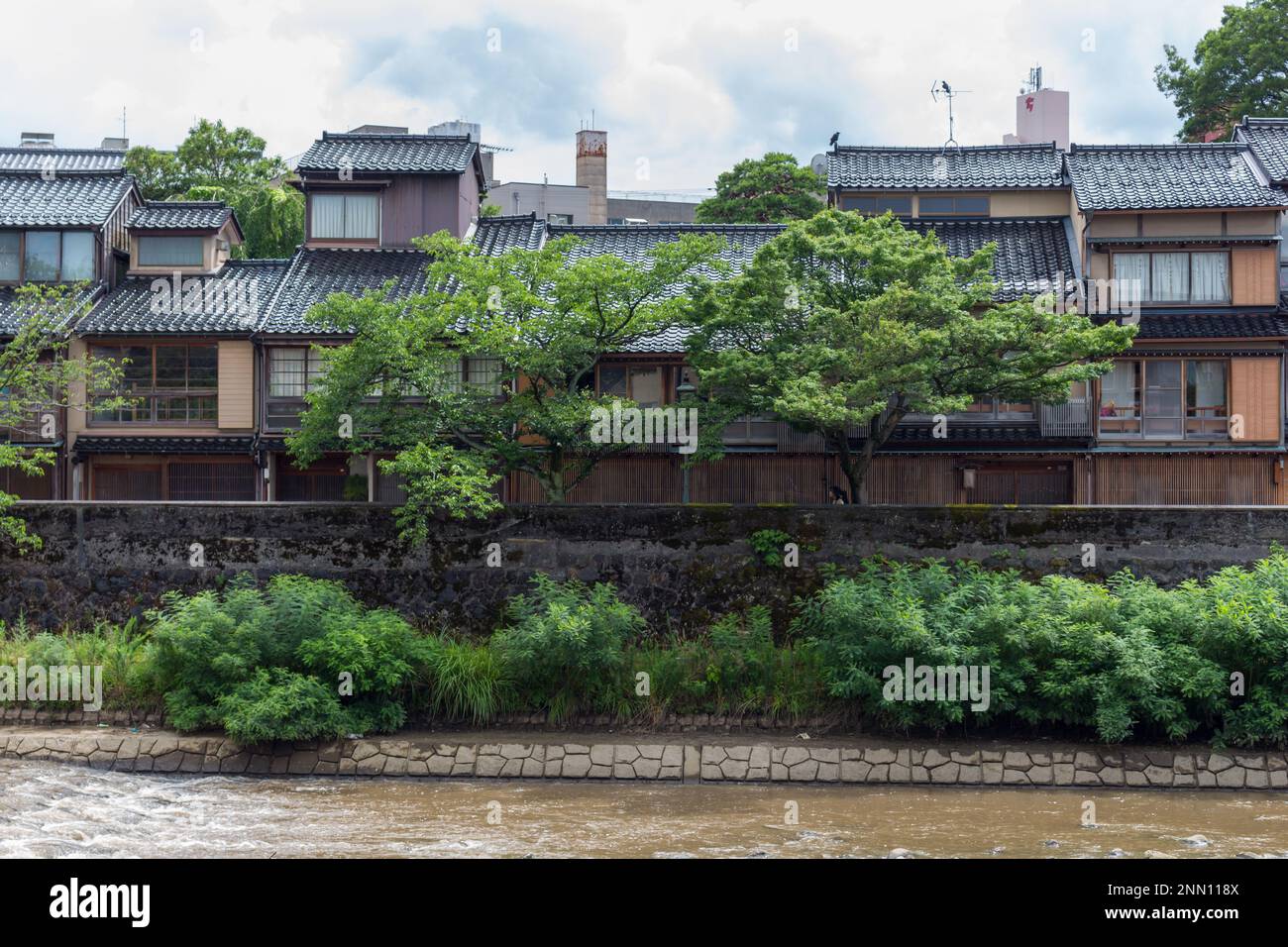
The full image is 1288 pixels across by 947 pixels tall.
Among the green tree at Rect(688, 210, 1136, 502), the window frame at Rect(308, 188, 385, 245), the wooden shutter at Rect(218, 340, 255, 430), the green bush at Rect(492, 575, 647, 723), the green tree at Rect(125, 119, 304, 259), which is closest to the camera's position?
the green bush at Rect(492, 575, 647, 723)

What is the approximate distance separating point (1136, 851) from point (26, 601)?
20770 millimetres

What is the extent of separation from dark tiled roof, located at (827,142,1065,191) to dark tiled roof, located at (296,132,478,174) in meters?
10.6

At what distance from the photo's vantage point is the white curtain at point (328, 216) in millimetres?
37844

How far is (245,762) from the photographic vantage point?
73.6 ft

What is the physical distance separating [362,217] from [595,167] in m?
26.2

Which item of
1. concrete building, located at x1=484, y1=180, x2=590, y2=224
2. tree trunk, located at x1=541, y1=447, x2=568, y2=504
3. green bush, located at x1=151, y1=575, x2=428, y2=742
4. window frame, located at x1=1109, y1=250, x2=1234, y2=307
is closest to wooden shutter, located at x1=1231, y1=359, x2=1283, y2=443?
window frame, located at x1=1109, y1=250, x2=1234, y2=307

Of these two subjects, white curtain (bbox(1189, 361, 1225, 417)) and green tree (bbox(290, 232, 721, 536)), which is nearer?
green tree (bbox(290, 232, 721, 536))

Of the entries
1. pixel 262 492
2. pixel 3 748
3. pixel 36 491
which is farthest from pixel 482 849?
pixel 36 491

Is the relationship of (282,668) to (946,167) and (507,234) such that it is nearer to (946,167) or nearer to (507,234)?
(507,234)

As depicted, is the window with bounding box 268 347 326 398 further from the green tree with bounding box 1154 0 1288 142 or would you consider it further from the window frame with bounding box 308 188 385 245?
the green tree with bounding box 1154 0 1288 142

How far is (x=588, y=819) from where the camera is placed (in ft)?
65.4

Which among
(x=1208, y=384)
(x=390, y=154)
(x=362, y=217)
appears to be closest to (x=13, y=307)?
(x=362, y=217)

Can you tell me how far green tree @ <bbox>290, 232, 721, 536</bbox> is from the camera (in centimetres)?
2673

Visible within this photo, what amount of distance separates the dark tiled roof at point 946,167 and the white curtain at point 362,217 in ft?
41.8
